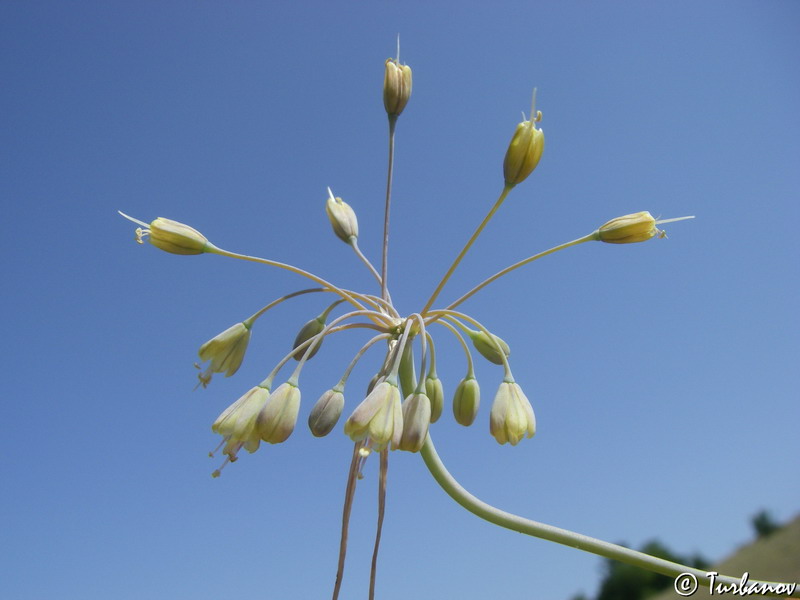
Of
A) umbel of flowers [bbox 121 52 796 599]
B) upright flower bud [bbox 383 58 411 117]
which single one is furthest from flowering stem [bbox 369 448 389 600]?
upright flower bud [bbox 383 58 411 117]

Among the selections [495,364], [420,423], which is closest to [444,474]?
[420,423]

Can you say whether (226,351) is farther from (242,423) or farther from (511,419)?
(511,419)

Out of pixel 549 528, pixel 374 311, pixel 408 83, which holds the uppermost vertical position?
pixel 408 83

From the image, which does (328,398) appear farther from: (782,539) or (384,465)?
(782,539)

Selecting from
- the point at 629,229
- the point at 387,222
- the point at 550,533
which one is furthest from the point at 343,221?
the point at 550,533

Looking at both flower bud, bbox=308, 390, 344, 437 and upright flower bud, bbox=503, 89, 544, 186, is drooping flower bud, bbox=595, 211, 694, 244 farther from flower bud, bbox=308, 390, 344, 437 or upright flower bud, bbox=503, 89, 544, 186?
flower bud, bbox=308, 390, 344, 437

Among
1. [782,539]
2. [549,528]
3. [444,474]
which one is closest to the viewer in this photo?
[549,528]

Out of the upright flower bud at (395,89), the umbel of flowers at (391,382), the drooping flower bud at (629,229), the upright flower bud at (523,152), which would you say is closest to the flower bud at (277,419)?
the umbel of flowers at (391,382)

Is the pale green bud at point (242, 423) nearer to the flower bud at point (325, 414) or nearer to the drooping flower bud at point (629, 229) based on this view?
the flower bud at point (325, 414)
